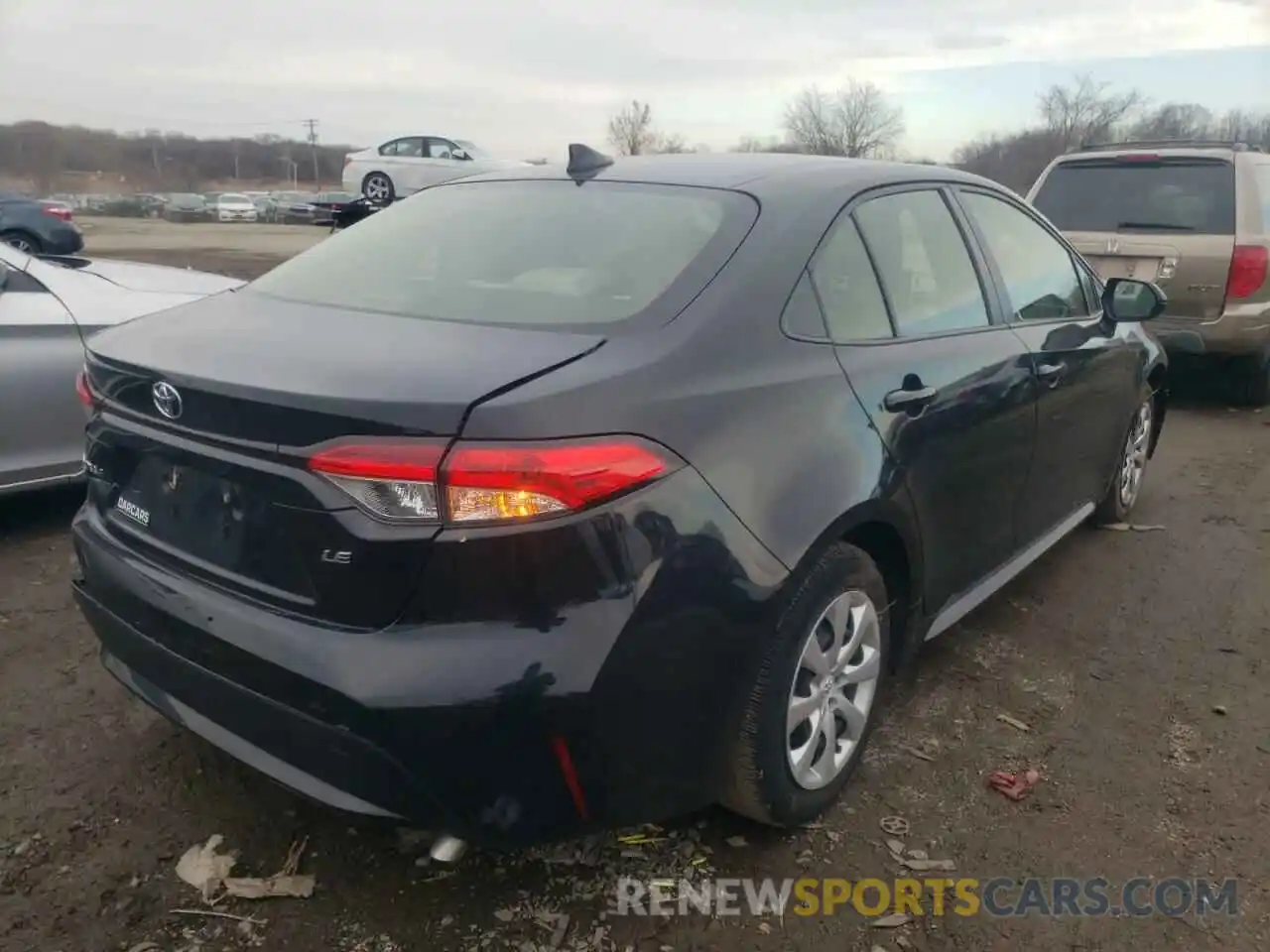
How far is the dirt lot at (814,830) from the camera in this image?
90.7 inches

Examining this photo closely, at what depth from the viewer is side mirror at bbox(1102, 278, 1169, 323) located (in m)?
4.16

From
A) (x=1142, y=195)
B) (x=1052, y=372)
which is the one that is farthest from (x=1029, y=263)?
(x=1142, y=195)

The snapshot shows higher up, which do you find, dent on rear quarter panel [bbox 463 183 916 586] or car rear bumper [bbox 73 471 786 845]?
dent on rear quarter panel [bbox 463 183 916 586]

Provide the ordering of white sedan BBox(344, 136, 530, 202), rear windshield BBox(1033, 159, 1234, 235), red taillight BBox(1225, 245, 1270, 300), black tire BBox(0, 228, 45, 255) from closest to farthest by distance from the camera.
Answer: red taillight BBox(1225, 245, 1270, 300) < rear windshield BBox(1033, 159, 1234, 235) < black tire BBox(0, 228, 45, 255) < white sedan BBox(344, 136, 530, 202)

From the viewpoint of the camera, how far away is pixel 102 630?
2.53m

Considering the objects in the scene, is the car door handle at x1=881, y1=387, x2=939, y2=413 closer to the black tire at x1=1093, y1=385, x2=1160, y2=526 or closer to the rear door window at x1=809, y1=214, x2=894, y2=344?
the rear door window at x1=809, y1=214, x2=894, y2=344

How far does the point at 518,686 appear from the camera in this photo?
6.31 ft

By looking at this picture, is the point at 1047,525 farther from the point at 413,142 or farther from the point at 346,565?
the point at 413,142

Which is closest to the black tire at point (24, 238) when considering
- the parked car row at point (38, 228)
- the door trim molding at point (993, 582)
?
the parked car row at point (38, 228)

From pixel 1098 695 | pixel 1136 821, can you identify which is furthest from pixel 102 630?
pixel 1098 695

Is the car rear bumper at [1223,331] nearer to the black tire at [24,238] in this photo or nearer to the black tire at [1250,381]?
the black tire at [1250,381]

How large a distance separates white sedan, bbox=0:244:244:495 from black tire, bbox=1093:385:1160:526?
4.42 metres

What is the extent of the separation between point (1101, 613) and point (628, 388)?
109 inches

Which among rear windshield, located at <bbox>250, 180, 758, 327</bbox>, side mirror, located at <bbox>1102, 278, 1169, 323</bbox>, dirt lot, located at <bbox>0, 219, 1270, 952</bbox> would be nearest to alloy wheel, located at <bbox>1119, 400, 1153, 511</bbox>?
side mirror, located at <bbox>1102, 278, 1169, 323</bbox>
